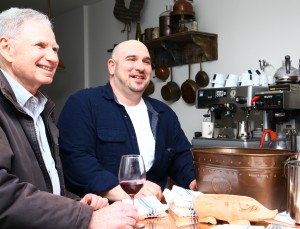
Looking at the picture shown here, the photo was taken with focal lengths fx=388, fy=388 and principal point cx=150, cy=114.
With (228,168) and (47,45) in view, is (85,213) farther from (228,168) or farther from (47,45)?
(47,45)

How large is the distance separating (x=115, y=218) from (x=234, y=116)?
2.14 metres

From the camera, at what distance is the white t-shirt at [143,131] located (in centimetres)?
209

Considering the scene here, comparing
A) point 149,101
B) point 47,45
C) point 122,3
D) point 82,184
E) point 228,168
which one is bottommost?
point 82,184

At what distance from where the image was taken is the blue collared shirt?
147 centimetres

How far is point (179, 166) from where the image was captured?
2.11 meters

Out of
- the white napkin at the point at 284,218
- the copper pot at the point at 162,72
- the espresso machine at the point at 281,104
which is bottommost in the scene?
the white napkin at the point at 284,218

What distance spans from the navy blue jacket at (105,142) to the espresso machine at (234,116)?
2.31 feet

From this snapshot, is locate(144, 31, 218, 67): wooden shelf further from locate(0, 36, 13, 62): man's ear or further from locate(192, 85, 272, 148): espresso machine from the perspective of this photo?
locate(0, 36, 13, 62): man's ear

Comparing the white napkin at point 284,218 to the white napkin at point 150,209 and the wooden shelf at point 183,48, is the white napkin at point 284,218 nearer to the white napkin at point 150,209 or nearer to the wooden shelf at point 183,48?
the white napkin at point 150,209

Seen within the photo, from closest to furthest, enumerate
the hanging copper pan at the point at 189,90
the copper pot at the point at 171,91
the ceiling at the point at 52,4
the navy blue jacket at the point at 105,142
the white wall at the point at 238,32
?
the navy blue jacket at the point at 105,142 → the white wall at the point at 238,32 → the hanging copper pan at the point at 189,90 → the copper pot at the point at 171,91 → the ceiling at the point at 52,4

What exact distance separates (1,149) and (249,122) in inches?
84.9

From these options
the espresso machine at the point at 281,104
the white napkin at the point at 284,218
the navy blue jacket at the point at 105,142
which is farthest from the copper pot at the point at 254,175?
the espresso machine at the point at 281,104

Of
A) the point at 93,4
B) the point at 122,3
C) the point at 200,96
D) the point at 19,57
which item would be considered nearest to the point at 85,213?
the point at 19,57

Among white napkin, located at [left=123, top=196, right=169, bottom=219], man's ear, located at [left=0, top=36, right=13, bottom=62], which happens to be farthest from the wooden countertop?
man's ear, located at [left=0, top=36, right=13, bottom=62]
